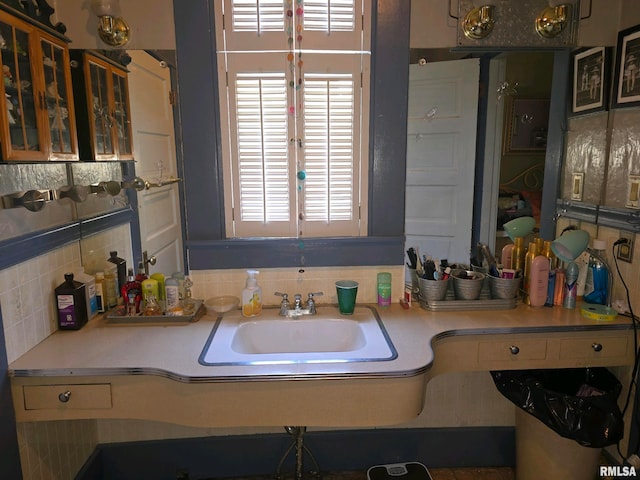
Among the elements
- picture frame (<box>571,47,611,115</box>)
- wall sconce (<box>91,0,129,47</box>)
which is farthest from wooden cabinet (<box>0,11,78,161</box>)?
picture frame (<box>571,47,611,115</box>)

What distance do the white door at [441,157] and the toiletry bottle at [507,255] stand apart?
15cm

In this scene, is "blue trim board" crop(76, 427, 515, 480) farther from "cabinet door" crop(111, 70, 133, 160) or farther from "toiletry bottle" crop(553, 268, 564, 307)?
"cabinet door" crop(111, 70, 133, 160)

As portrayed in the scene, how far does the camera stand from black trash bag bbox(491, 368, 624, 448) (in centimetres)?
159

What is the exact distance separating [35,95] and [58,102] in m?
0.13

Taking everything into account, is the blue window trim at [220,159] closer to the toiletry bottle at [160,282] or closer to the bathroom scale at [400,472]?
the toiletry bottle at [160,282]

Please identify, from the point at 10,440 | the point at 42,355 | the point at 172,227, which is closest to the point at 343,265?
the point at 172,227

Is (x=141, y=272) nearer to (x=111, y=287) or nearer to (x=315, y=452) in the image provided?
(x=111, y=287)

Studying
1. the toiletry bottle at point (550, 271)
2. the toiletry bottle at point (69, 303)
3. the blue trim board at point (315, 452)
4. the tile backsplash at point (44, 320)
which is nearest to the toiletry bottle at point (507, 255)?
the toiletry bottle at point (550, 271)

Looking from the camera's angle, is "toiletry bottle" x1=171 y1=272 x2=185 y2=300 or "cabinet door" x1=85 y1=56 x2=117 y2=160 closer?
"cabinet door" x1=85 y1=56 x2=117 y2=160

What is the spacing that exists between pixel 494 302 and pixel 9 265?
5.46ft

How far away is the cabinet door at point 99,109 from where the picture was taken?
5.57 ft

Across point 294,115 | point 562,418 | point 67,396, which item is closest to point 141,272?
point 67,396

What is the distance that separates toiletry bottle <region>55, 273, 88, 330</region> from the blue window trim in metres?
0.42

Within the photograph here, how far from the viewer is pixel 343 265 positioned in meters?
1.86
